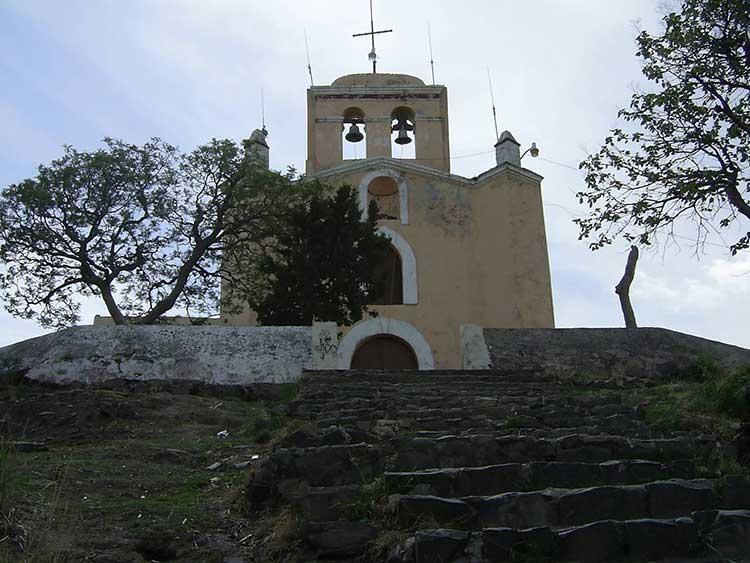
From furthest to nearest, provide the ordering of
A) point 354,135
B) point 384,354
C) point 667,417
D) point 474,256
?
point 354,135
point 474,256
point 384,354
point 667,417

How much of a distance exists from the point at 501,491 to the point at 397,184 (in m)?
13.4

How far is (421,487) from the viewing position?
12.8ft

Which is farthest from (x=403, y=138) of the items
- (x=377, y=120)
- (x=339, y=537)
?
(x=339, y=537)

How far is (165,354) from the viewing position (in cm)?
983

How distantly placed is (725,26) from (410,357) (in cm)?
795

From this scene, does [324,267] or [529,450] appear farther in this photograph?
[324,267]

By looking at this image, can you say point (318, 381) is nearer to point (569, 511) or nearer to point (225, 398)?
point (225, 398)

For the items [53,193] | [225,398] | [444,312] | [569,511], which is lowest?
[569,511]

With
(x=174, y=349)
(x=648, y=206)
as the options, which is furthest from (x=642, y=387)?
(x=174, y=349)

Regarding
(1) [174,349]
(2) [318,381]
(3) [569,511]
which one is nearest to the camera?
(3) [569,511]

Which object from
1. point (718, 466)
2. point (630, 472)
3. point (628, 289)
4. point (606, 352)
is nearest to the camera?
point (630, 472)

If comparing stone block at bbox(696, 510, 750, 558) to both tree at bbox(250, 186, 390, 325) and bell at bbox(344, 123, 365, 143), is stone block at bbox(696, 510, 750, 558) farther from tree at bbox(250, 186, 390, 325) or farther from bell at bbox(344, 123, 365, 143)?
bell at bbox(344, 123, 365, 143)

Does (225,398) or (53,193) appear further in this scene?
(53,193)

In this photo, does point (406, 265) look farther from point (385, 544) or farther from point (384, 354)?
point (385, 544)
